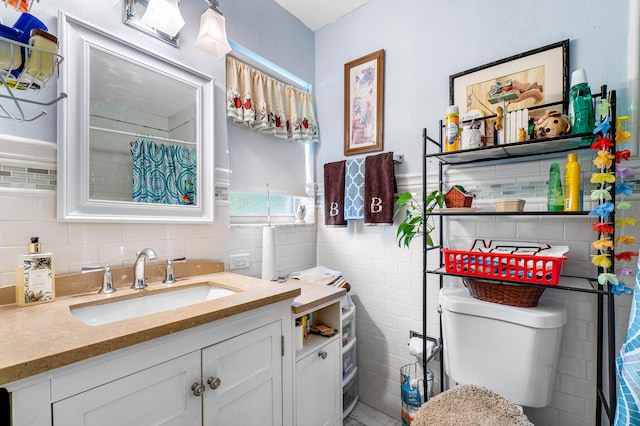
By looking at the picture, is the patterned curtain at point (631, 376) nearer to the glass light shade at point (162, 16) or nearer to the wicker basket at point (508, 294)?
the wicker basket at point (508, 294)

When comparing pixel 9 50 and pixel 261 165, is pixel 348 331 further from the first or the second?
pixel 9 50

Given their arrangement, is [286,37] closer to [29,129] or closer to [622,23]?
[29,129]

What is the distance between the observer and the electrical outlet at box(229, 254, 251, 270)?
1675 millimetres

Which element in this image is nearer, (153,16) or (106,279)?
(106,279)

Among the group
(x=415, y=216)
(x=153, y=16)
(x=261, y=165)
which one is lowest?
(x=415, y=216)

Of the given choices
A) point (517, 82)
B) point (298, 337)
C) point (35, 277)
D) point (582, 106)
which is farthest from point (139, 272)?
point (517, 82)

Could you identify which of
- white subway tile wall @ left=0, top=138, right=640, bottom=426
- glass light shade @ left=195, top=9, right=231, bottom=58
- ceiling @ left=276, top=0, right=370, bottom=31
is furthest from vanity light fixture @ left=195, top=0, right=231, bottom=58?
ceiling @ left=276, top=0, right=370, bottom=31

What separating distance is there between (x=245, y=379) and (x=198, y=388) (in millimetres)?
189

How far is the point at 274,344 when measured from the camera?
1.16 metres

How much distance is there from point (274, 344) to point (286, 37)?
1944mm

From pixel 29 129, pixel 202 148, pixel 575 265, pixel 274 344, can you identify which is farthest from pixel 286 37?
pixel 575 265

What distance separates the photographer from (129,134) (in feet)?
4.23

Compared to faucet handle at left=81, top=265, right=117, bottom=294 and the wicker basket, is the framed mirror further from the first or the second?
the wicker basket

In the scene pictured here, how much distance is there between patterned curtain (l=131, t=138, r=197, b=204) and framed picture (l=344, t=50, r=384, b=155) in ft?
3.43
